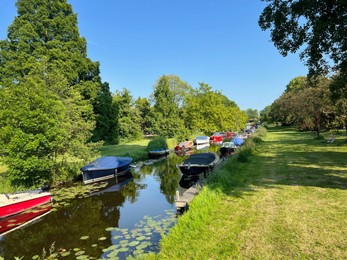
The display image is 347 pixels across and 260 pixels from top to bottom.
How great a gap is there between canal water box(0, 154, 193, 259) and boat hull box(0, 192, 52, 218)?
969mm

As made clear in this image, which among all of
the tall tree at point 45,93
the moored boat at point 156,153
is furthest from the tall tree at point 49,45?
the moored boat at point 156,153

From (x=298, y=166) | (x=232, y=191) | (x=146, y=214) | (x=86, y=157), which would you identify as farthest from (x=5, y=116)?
(x=298, y=166)

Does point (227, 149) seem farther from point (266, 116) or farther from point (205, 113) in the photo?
point (266, 116)

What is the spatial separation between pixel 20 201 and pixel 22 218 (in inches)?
36.8

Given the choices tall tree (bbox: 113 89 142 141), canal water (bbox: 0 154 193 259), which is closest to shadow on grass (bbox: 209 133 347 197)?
canal water (bbox: 0 154 193 259)

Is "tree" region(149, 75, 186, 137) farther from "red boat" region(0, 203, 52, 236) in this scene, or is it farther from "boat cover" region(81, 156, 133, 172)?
"red boat" region(0, 203, 52, 236)

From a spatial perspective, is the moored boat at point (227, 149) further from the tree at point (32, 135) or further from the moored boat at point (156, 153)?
the tree at point (32, 135)

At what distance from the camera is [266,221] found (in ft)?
27.0

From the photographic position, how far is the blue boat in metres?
20.0

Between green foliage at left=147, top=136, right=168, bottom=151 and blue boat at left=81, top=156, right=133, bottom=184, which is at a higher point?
green foliage at left=147, top=136, right=168, bottom=151

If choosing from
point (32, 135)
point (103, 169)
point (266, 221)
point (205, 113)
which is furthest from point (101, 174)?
point (205, 113)

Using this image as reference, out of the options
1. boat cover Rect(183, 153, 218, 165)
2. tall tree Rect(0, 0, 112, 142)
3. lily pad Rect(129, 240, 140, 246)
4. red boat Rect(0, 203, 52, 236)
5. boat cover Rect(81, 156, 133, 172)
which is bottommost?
lily pad Rect(129, 240, 140, 246)

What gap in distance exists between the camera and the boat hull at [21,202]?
1277 cm

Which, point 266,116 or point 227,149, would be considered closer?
point 227,149
